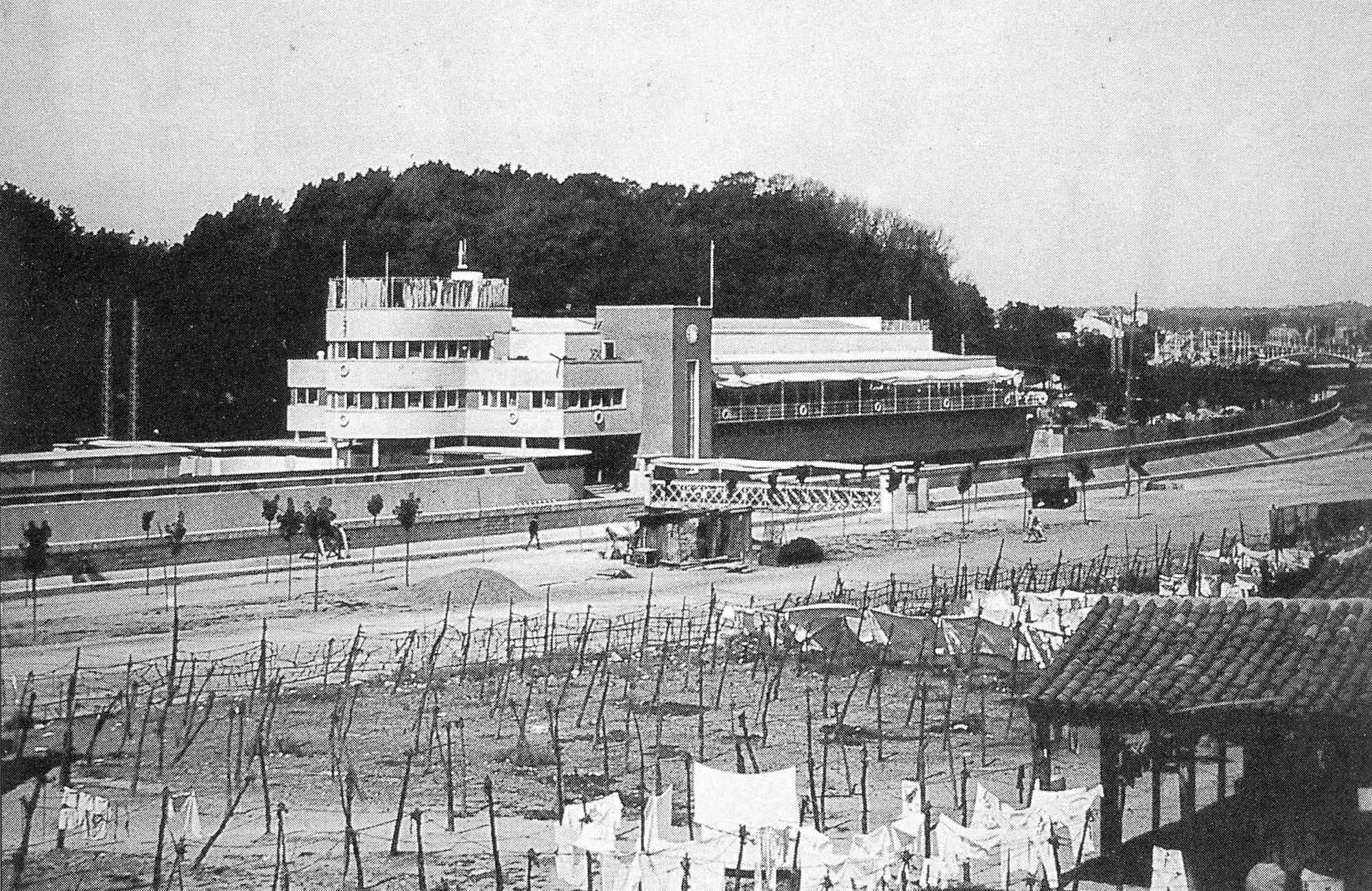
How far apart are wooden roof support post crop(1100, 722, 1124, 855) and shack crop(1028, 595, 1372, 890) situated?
0.05 feet

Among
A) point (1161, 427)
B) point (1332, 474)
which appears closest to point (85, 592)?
point (1332, 474)

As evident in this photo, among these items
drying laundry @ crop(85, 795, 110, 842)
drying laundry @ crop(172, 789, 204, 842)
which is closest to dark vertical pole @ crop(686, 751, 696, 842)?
drying laundry @ crop(172, 789, 204, 842)

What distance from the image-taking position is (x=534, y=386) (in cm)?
6272

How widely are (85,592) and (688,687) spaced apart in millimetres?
16146

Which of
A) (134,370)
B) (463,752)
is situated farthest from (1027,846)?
(134,370)

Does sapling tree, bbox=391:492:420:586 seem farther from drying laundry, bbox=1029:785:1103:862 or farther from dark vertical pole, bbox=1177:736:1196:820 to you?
dark vertical pole, bbox=1177:736:1196:820

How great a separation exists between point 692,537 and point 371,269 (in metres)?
42.2

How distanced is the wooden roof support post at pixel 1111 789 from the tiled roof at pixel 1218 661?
63cm

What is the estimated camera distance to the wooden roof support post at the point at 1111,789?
57.9 feet

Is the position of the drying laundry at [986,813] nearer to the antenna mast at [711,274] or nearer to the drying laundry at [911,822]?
the drying laundry at [911,822]

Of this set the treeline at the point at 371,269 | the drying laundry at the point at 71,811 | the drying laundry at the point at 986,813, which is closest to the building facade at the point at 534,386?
the treeline at the point at 371,269

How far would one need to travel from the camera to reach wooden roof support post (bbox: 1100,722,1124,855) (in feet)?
57.9

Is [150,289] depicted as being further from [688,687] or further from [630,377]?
[688,687]

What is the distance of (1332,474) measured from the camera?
8094 cm
